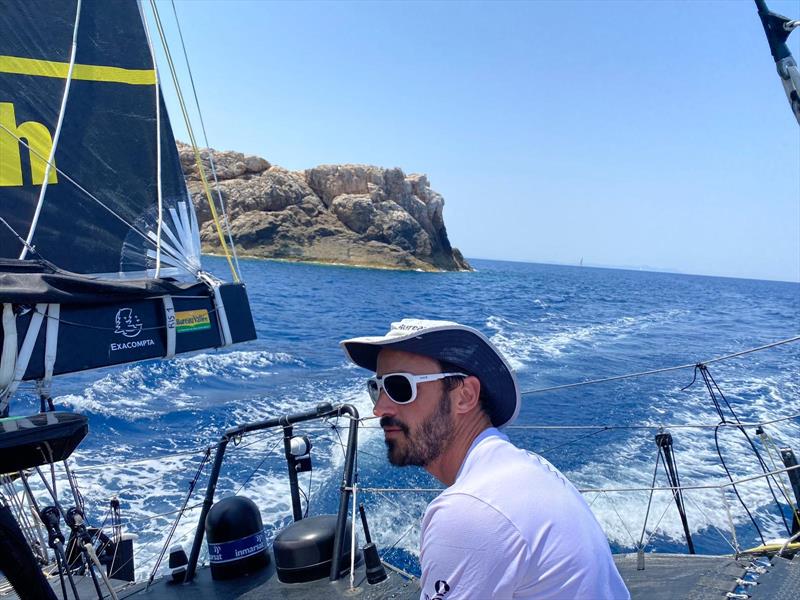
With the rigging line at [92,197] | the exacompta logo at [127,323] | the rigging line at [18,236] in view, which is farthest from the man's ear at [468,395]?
the rigging line at [92,197]

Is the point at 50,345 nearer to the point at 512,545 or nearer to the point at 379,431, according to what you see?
the point at 512,545

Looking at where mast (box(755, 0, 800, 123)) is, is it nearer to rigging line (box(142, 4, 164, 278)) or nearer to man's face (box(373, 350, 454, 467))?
man's face (box(373, 350, 454, 467))

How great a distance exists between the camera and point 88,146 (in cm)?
383

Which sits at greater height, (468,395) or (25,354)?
(468,395)

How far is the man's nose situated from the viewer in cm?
142

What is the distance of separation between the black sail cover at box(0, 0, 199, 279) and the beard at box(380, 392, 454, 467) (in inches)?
114

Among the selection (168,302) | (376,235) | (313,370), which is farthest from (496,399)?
(376,235)

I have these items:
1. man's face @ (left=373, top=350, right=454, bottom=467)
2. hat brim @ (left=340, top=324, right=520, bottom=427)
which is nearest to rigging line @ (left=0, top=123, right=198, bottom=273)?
hat brim @ (left=340, top=324, right=520, bottom=427)

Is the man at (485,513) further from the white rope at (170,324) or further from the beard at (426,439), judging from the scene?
the white rope at (170,324)

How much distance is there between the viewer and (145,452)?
7.68m

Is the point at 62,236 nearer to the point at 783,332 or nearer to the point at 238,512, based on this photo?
the point at 238,512

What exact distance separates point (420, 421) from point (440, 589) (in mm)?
416

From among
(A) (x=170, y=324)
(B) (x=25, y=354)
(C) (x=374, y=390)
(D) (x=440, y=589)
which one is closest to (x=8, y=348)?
(B) (x=25, y=354)

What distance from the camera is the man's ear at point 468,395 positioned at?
138 centimetres
